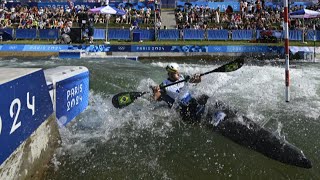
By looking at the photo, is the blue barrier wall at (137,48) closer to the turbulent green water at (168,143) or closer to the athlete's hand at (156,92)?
the turbulent green water at (168,143)

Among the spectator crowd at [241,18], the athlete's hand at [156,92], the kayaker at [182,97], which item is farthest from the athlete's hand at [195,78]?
the spectator crowd at [241,18]

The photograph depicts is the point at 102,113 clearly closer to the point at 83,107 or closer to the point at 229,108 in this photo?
the point at 83,107

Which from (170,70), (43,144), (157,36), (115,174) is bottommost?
(115,174)

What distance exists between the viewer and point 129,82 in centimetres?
1286

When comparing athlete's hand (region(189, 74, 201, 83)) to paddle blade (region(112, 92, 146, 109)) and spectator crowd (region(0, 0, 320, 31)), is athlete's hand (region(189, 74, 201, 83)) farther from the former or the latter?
spectator crowd (region(0, 0, 320, 31))

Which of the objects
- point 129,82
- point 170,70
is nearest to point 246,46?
point 129,82

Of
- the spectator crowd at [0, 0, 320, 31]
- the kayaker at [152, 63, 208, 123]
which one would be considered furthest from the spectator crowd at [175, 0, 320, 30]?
the kayaker at [152, 63, 208, 123]

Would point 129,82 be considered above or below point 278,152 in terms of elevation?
above

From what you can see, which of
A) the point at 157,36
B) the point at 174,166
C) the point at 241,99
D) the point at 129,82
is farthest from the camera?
the point at 157,36

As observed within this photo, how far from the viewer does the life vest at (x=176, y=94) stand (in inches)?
320

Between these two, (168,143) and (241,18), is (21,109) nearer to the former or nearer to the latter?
(168,143)

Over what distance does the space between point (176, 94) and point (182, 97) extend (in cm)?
27

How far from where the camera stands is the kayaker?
7.90 meters

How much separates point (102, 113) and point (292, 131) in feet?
14.0
